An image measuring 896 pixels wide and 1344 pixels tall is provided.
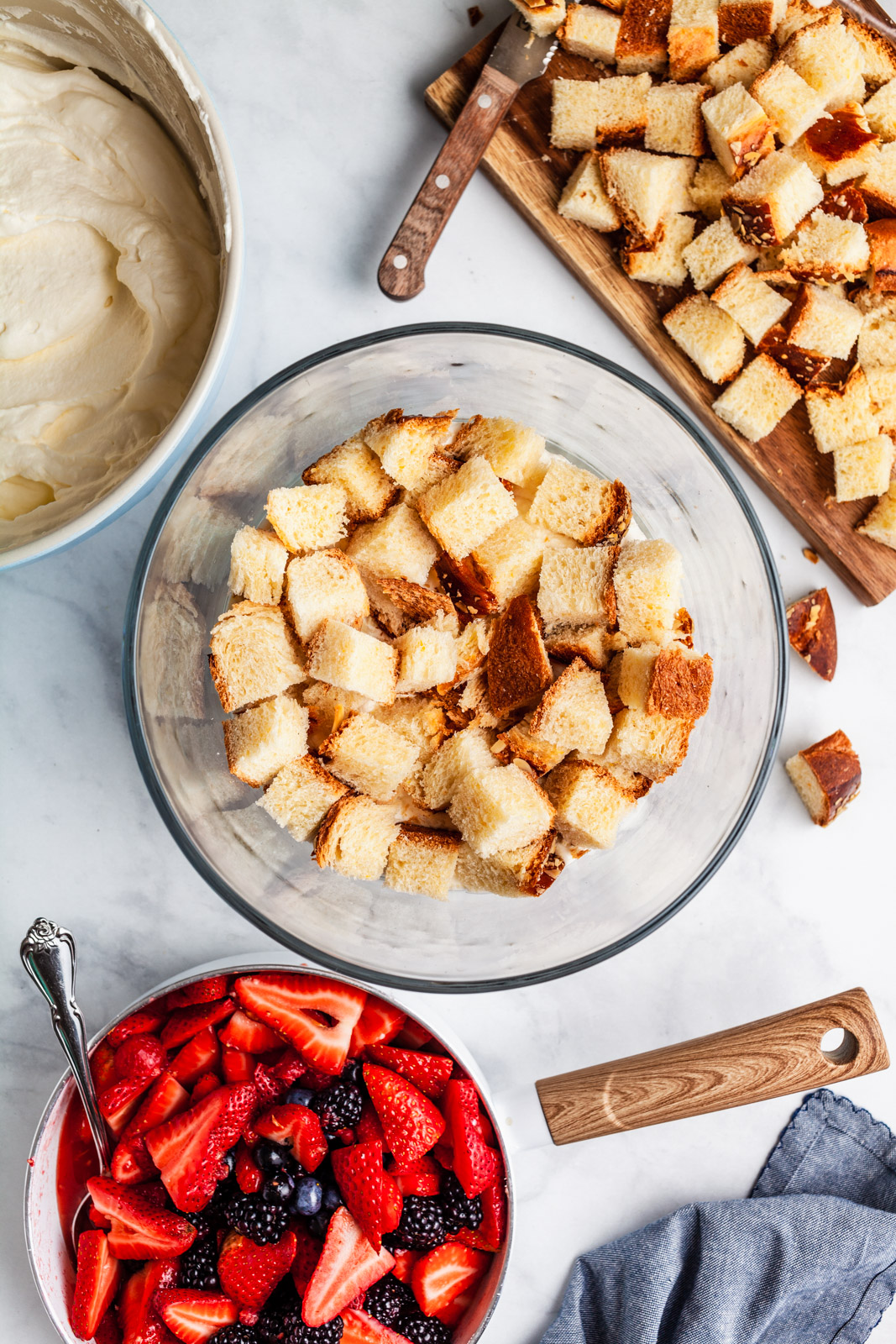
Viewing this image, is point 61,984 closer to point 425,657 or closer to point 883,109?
point 425,657

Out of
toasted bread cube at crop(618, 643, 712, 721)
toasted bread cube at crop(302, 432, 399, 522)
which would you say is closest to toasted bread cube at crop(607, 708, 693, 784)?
toasted bread cube at crop(618, 643, 712, 721)

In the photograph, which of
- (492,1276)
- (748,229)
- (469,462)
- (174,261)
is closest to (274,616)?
(469,462)

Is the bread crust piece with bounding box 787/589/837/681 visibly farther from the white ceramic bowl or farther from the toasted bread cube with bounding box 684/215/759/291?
the white ceramic bowl

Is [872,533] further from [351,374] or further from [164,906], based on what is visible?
[164,906]

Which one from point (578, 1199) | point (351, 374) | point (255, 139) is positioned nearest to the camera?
point (351, 374)

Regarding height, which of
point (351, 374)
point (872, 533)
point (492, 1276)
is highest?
point (872, 533)

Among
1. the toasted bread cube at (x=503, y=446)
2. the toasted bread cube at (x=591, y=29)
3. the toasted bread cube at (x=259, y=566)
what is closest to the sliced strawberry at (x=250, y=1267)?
the toasted bread cube at (x=259, y=566)

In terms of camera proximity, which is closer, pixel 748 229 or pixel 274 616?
pixel 274 616
